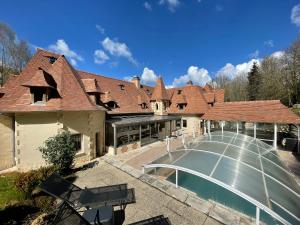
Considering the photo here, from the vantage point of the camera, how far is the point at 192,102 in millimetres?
25625

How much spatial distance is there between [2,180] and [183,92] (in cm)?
2458

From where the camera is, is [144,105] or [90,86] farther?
[144,105]

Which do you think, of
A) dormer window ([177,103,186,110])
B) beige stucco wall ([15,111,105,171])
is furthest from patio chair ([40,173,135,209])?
dormer window ([177,103,186,110])

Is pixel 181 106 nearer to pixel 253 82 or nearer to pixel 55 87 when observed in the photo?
pixel 55 87

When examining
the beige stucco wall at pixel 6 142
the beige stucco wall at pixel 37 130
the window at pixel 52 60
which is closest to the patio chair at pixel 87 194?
the beige stucco wall at pixel 37 130

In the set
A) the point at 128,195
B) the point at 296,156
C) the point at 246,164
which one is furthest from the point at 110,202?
the point at 296,156

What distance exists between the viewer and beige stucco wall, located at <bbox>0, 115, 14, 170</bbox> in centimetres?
1161

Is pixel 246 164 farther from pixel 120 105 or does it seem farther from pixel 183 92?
pixel 183 92

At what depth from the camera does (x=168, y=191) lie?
784 centimetres

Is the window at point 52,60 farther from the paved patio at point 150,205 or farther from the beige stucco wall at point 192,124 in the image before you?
the beige stucco wall at point 192,124

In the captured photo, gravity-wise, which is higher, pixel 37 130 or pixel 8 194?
pixel 37 130

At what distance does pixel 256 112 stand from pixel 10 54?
33.5 m

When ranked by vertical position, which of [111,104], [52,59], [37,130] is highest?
[52,59]

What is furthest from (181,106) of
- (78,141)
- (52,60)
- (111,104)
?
(52,60)
